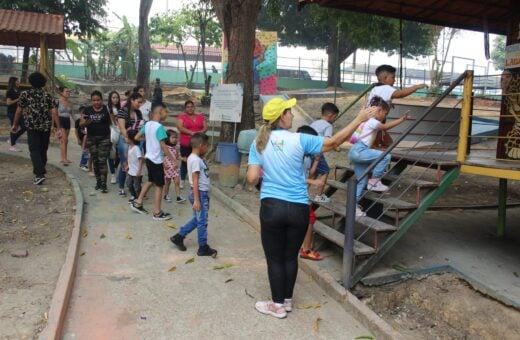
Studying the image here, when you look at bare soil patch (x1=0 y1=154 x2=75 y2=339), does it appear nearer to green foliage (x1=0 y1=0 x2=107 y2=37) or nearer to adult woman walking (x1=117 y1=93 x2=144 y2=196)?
adult woman walking (x1=117 y1=93 x2=144 y2=196)

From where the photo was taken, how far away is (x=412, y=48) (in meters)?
37.8

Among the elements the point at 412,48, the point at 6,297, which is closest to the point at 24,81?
the point at 6,297

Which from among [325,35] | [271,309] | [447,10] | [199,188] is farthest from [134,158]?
[325,35]

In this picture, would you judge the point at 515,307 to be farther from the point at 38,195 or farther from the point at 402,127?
the point at 38,195

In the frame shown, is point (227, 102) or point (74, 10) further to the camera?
point (74, 10)

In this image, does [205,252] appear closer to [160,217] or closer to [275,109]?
[160,217]

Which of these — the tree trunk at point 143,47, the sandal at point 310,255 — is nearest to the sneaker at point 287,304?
the sandal at point 310,255

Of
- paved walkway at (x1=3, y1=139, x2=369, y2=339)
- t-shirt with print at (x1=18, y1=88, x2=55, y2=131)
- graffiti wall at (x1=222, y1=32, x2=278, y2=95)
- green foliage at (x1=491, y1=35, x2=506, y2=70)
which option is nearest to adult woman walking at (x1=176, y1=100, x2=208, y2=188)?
paved walkway at (x1=3, y1=139, x2=369, y2=339)

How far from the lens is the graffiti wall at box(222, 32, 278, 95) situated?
2270cm

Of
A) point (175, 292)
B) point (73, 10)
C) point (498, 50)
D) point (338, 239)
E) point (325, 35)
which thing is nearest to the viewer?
point (175, 292)

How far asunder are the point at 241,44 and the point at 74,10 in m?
14.1

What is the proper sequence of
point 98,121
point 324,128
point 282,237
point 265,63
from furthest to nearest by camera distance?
point 265,63, point 98,121, point 324,128, point 282,237

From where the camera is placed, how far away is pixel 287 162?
3746 mm

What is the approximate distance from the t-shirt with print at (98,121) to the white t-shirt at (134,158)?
98cm
